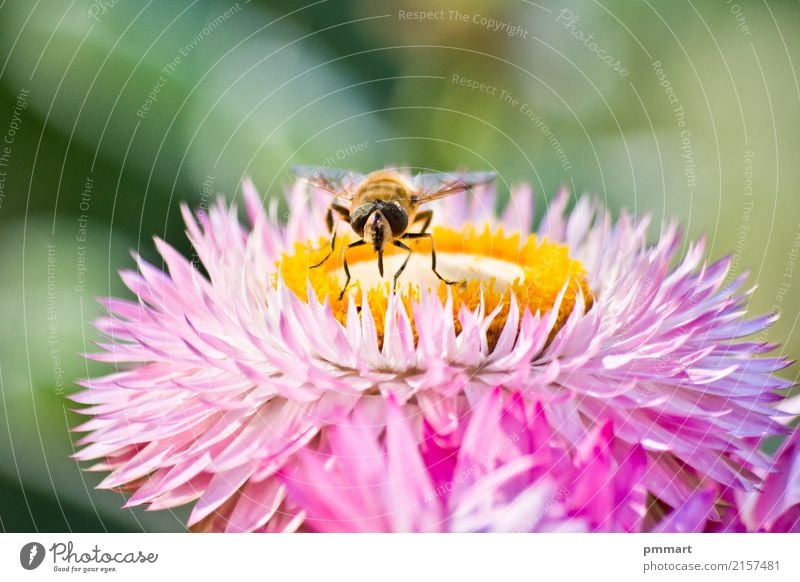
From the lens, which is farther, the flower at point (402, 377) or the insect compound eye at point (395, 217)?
the insect compound eye at point (395, 217)

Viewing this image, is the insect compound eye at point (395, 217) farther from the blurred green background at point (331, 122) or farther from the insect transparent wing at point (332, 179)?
the blurred green background at point (331, 122)

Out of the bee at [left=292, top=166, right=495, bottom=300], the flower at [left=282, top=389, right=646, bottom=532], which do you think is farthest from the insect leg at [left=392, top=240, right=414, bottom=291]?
the flower at [left=282, top=389, right=646, bottom=532]

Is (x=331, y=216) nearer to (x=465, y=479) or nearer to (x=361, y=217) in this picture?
(x=361, y=217)

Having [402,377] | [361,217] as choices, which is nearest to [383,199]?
[361,217]

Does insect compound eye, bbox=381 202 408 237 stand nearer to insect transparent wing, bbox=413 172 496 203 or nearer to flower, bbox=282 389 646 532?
insect transparent wing, bbox=413 172 496 203

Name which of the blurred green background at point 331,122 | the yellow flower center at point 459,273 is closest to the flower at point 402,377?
the yellow flower center at point 459,273
